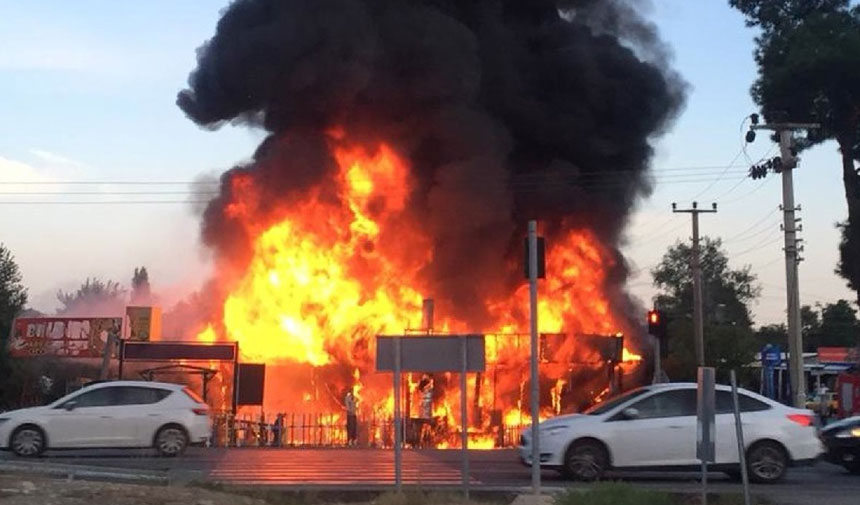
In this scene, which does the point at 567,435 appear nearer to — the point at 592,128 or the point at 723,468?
the point at 723,468

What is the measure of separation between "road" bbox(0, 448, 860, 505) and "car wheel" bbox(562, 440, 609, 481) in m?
0.29

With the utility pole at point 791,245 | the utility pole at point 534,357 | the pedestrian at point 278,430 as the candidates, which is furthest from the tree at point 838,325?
the utility pole at point 534,357

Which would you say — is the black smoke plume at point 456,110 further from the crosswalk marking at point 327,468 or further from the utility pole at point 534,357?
the utility pole at point 534,357

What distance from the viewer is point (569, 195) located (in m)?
38.6

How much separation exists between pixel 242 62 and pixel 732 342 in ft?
88.1

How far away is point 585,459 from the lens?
16.5 m

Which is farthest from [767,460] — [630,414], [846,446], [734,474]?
[846,446]

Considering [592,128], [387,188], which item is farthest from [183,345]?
[592,128]

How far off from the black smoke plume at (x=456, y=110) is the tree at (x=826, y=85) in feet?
14.1

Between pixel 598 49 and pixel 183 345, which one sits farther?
pixel 598 49

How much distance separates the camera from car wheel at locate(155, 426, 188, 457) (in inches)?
A: 822

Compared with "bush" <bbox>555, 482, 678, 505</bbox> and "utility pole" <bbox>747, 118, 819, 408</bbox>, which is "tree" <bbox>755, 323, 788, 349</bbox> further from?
"bush" <bbox>555, 482, 678, 505</bbox>

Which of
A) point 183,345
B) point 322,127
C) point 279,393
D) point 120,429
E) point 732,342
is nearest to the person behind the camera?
point 120,429

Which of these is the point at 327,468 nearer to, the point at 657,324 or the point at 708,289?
the point at 657,324
